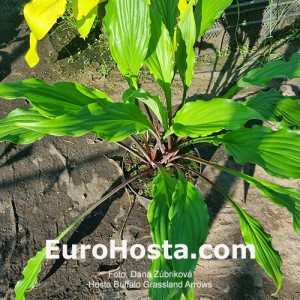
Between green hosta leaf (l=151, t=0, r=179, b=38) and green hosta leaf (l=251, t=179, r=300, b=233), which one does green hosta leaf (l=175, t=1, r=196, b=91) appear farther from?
green hosta leaf (l=251, t=179, r=300, b=233)

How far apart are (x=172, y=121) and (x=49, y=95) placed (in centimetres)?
47

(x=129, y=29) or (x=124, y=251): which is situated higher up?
(x=129, y=29)

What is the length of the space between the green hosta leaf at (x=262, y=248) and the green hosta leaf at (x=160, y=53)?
2.03ft

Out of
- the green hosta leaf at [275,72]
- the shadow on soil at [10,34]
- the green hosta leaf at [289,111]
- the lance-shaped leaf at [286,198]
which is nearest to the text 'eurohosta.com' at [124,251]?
the lance-shaped leaf at [286,198]

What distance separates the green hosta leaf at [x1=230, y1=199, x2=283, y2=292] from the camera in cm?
138

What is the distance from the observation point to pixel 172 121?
1.55 m

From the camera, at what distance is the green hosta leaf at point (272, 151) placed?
1.29m

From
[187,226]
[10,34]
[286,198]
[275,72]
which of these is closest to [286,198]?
[286,198]

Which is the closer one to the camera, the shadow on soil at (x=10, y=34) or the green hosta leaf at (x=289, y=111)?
the green hosta leaf at (x=289, y=111)

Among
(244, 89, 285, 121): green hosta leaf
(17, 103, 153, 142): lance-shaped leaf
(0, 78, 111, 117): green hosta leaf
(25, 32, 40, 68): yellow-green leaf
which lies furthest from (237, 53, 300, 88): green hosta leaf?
(25, 32, 40, 68): yellow-green leaf

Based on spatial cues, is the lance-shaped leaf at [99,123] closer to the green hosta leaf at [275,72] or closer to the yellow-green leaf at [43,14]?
the green hosta leaf at [275,72]

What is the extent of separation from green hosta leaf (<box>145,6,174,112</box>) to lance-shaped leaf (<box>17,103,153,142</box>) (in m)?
0.32

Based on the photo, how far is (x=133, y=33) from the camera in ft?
5.02

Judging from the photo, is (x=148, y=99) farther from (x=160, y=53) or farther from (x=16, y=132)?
(x=16, y=132)
